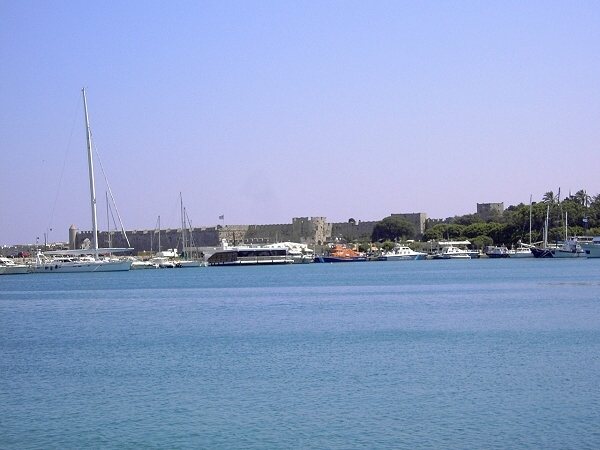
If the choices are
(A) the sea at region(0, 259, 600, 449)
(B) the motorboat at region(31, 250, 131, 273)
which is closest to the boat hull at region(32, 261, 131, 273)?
(B) the motorboat at region(31, 250, 131, 273)

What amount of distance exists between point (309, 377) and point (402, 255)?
100521 millimetres

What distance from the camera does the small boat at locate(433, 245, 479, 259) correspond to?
388ft

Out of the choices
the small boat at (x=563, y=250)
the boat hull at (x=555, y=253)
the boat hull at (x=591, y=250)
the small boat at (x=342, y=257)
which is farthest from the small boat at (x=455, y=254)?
the boat hull at (x=591, y=250)

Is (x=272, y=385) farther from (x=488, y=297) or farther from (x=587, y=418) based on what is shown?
(x=488, y=297)

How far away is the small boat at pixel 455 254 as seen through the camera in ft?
388

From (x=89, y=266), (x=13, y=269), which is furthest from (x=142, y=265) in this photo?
(x=89, y=266)

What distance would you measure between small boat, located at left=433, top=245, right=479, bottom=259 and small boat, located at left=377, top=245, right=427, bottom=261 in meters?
2.25

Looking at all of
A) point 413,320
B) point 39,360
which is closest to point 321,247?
point 413,320

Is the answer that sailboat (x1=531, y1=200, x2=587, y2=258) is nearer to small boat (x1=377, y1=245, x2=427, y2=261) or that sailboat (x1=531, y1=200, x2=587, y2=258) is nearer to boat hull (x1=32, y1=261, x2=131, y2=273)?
small boat (x1=377, y1=245, x2=427, y2=261)

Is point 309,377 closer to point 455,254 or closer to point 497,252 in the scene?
point 497,252

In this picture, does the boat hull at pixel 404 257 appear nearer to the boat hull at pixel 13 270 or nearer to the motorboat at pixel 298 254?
the motorboat at pixel 298 254

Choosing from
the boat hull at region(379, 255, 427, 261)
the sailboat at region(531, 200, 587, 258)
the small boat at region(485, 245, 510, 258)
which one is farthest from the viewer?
the boat hull at region(379, 255, 427, 261)

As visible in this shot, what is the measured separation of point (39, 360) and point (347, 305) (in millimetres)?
18583

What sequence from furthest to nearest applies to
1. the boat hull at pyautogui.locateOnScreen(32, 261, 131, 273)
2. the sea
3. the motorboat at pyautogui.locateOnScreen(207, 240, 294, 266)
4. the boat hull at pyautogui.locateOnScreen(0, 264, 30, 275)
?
the motorboat at pyautogui.locateOnScreen(207, 240, 294, 266) < the boat hull at pyautogui.locateOnScreen(0, 264, 30, 275) < the boat hull at pyautogui.locateOnScreen(32, 261, 131, 273) < the sea
